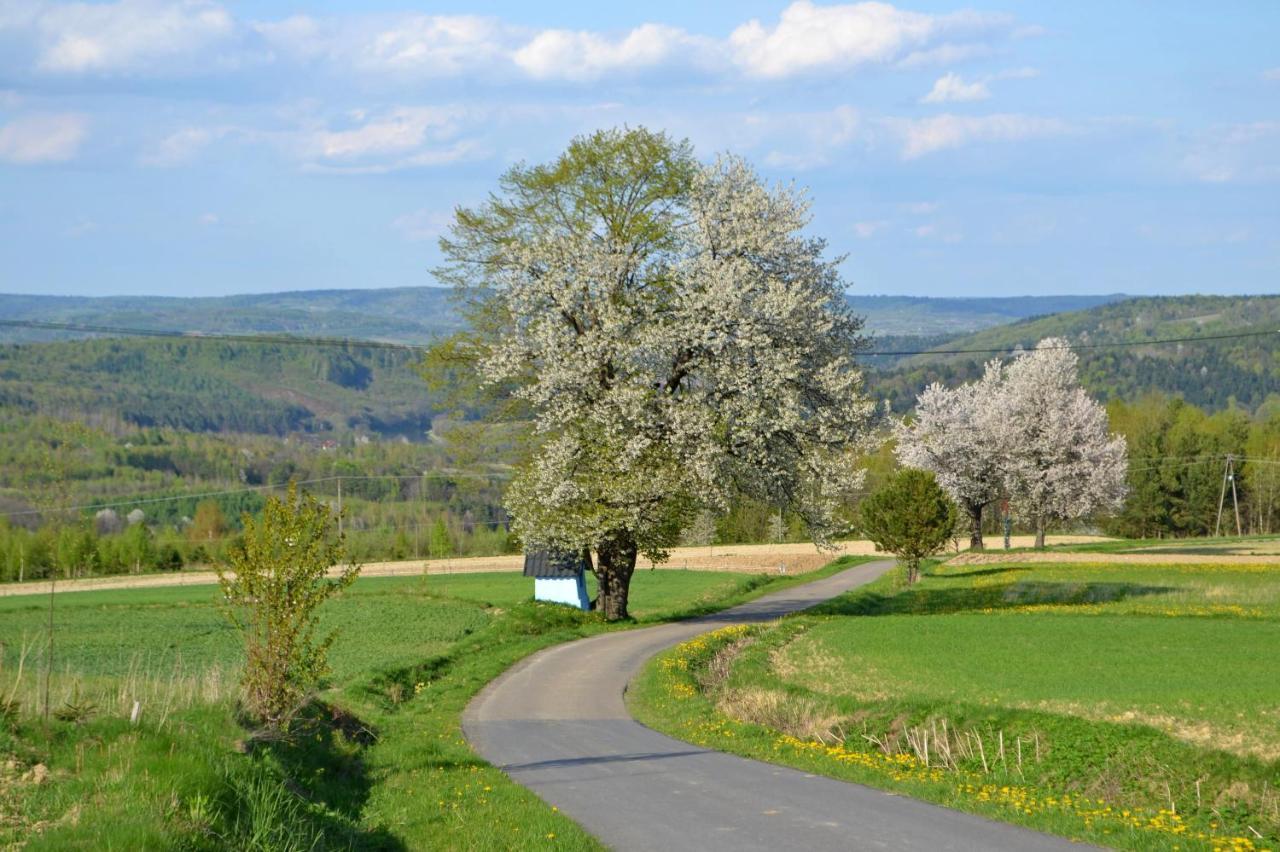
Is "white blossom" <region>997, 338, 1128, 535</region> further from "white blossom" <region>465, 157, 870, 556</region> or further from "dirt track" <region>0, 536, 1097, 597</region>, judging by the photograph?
"white blossom" <region>465, 157, 870, 556</region>

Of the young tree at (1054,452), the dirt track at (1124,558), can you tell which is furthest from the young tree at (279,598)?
the young tree at (1054,452)

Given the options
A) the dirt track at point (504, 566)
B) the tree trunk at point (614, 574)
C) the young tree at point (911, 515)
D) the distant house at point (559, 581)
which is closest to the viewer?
the tree trunk at point (614, 574)

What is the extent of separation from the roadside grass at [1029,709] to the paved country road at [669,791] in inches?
26.1

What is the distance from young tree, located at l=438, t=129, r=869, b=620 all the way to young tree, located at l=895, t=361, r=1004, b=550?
39143 mm

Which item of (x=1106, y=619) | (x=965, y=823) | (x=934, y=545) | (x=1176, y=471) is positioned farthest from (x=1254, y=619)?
(x=1176, y=471)

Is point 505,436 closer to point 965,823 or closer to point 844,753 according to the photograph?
point 844,753

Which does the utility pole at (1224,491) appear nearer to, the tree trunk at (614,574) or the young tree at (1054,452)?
the young tree at (1054,452)

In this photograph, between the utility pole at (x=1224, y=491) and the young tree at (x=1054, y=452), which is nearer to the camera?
the young tree at (x=1054, y=452)

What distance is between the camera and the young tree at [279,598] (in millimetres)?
16781

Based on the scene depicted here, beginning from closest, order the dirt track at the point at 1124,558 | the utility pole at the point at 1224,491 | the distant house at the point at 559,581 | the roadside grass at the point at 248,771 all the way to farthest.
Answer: the roadside grass at the point at 248,771 → the distant house at the point at 559,581 → the dirt track at the point at 1124,558 → the utility pole at the point at 1224,491

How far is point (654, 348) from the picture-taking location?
36750mm

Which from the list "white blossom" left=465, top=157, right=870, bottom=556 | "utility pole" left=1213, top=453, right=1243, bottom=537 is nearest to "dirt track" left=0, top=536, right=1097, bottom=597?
"utility pole" left=1213, top=453, right=1243, bottom=537

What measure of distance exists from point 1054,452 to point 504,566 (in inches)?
1462

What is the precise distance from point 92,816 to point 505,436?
30.6 metres
